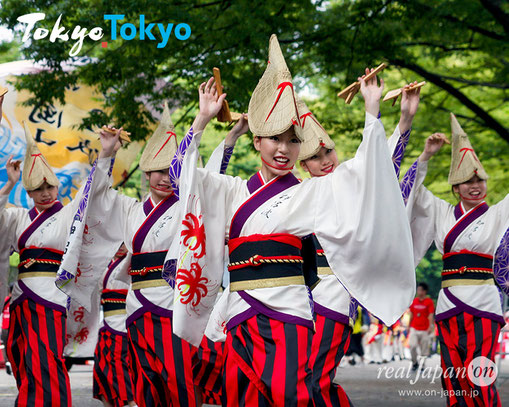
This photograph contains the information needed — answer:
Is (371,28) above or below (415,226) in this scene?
above

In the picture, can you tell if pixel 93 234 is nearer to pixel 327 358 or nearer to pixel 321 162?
pixel 321 162

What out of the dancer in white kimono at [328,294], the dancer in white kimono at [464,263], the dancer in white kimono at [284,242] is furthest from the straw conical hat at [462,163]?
the dancer in white kimono at [284,242]

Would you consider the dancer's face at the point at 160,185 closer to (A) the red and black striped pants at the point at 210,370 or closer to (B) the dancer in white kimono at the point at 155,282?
(B) the dancer in white kimono at the point at 155,282

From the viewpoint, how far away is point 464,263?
24.7 ft

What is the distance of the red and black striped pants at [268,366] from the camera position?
4305mm

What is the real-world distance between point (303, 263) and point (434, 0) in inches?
295

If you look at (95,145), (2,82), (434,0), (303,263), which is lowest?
(303,263)

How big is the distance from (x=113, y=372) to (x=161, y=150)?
9.57ft

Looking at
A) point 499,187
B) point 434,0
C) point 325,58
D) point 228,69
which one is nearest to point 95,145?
point 228,69

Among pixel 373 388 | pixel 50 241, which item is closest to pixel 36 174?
pixel 50 241

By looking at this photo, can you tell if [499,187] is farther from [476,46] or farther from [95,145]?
[95,145]

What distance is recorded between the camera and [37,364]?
7.02 metres

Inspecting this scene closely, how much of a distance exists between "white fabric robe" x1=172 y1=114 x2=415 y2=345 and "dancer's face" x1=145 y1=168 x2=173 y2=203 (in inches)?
78.9

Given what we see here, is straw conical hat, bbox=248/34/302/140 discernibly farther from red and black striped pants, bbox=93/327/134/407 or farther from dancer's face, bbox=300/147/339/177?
red and black striped pants, bbox=93/327/134/407
